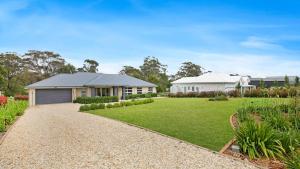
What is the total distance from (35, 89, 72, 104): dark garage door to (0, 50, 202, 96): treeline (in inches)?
302

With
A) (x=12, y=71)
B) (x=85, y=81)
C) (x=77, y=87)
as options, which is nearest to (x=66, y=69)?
(x=12, y=71)

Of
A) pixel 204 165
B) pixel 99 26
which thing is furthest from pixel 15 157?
pixel 99 26

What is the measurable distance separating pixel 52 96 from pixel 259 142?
29.0 m

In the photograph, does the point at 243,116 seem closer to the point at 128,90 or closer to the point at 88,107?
the point at 88,107

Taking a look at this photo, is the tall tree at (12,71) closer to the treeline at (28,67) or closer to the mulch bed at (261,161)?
the treeline at (28,67)

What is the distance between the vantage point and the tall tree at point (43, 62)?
170 ft

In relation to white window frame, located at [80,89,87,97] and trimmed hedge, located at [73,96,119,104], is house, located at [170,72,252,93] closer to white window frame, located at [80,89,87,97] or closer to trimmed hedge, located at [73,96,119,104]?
trimmed hedge, located at [73,96,119,104]

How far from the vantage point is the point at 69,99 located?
106 feet

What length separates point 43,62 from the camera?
2137 inches

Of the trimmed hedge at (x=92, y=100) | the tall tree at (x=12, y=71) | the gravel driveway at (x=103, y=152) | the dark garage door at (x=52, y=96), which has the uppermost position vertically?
the tall tree at (x=12, y=71)

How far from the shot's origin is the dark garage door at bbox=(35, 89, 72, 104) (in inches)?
1194

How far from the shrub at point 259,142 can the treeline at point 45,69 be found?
35.1m

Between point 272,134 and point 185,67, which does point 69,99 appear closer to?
Result: point 272,134

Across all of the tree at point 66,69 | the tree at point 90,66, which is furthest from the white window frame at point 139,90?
the tree at point 90,66
